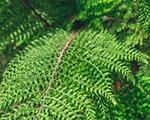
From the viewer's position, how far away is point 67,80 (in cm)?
145

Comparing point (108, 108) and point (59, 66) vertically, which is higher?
point (59, 66)

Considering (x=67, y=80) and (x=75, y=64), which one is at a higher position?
(x=75, y=64)

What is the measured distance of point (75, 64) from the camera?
1.55m

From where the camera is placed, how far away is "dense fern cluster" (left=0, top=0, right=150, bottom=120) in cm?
133

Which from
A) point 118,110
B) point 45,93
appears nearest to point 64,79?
point 45,93

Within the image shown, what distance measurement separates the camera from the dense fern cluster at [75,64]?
4.36 feet

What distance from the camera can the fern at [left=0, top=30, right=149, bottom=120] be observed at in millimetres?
1292

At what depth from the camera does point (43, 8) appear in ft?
7.38

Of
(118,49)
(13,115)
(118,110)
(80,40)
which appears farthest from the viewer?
(118,110)

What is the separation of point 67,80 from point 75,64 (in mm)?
208

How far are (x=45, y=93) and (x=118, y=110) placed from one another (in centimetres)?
123

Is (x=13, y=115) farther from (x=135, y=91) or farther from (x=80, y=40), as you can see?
(x=135, y=91)

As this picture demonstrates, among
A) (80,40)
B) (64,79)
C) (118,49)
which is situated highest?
(80,40)

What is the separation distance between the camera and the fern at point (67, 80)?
129 centimetres
